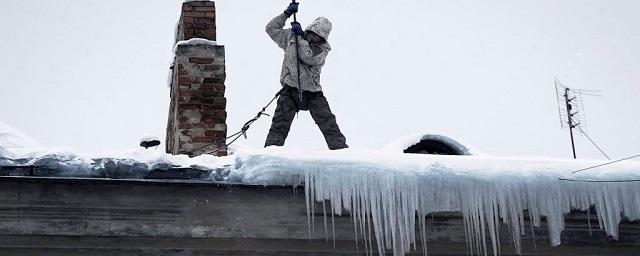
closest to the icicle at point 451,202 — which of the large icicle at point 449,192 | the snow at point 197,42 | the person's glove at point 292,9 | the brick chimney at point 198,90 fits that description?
the large icicle at point 449,192

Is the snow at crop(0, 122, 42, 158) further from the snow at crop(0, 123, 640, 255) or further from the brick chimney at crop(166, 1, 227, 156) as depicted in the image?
the brick chimney at crop(166, 1, 227, 156)

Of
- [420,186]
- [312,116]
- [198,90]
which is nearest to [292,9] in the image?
[312,116]

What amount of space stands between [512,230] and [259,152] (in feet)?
5.53

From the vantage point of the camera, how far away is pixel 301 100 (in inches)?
296

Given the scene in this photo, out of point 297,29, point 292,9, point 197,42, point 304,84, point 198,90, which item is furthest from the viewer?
point 292,9

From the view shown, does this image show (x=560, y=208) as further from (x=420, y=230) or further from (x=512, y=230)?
(x=420, y=230)

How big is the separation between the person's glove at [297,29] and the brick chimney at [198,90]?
2.36 feet

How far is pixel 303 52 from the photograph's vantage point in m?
7.64

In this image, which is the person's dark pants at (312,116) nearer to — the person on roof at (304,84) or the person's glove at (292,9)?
the person on roof at (304,84)

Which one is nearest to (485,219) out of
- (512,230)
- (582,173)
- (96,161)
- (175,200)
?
(512,230)

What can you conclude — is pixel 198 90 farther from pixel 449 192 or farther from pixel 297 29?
pixel 449 192

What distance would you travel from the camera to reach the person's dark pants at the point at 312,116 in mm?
7496

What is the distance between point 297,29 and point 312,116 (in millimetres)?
767

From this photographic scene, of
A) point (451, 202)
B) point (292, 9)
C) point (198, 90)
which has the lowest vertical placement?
point (451, 202)
